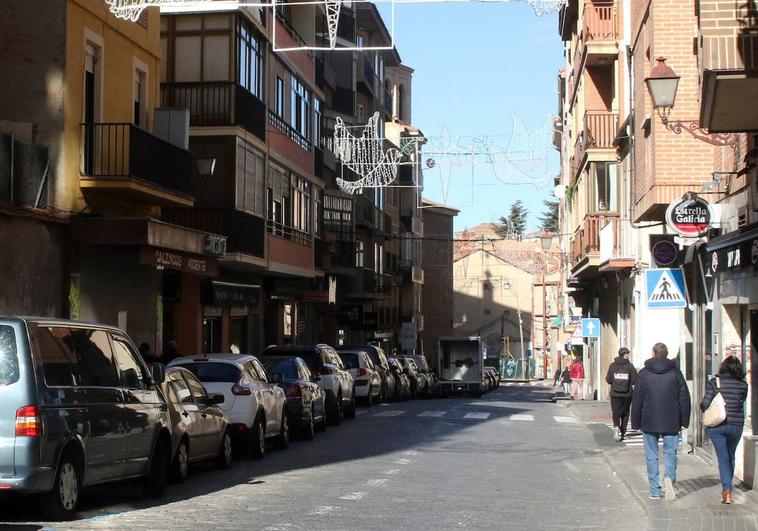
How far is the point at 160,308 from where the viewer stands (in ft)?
90.9

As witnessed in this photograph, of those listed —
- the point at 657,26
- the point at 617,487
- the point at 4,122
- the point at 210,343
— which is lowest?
the point at 617,487

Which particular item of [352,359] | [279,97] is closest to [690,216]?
[352,359]

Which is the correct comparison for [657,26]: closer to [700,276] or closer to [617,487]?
[700,276]

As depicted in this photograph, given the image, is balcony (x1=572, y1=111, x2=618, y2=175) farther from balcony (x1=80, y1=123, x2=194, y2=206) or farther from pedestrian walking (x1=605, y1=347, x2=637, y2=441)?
balcony (x1=80, y1=123, x2=194, y2=206)

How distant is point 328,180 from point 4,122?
32029 mm

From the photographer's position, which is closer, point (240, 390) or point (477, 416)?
point (240, 390)

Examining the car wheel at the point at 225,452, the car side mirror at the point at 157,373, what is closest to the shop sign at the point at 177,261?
the car wheel at the point at 225,452

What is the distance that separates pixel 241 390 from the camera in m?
18.8

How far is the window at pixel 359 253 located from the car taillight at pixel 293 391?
33591 millimetres

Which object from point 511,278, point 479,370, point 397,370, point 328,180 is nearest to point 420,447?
point 397,370

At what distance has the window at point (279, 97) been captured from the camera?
36.3 m

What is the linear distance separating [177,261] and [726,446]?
1374cm

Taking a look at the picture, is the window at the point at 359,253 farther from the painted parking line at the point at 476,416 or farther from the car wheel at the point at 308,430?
the car wheel at the point at 308,430

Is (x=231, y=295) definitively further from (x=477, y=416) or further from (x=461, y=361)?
(x=461, y=361)
